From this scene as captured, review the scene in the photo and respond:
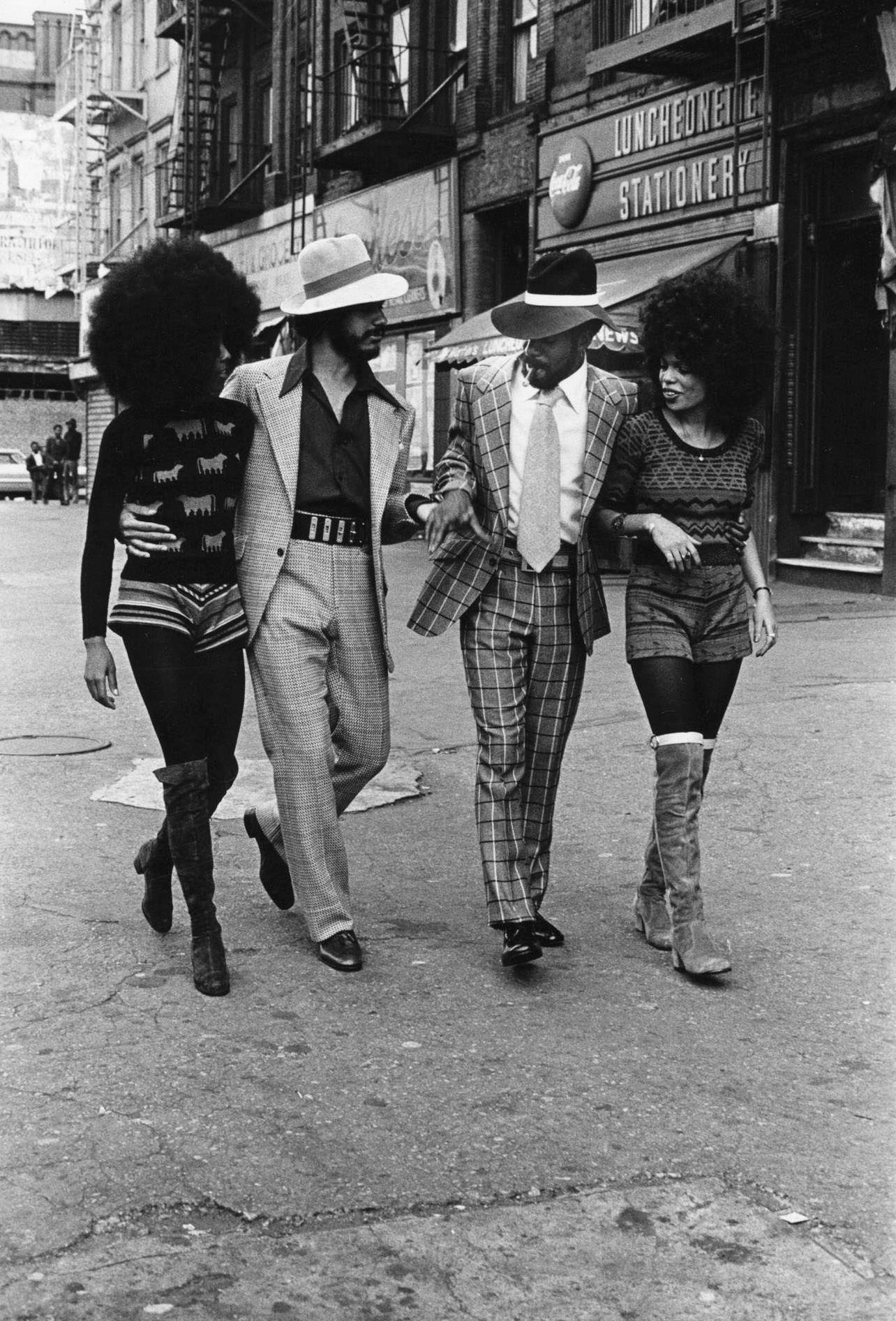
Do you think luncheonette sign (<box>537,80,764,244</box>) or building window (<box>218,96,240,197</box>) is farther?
building window (<box>218,96,240,197</box>)

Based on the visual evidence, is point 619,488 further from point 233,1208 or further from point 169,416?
point 233,1208

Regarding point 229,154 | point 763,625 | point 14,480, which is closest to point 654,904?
point 763,625

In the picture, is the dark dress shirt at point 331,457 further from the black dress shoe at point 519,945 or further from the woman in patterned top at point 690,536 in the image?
the black dress shoe at point 519,945

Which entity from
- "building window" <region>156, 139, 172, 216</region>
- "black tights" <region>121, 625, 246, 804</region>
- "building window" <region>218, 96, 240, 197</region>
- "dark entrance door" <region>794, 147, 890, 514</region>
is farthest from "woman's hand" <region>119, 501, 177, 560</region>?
"building window" <region>156, 139, 172, 216</region>

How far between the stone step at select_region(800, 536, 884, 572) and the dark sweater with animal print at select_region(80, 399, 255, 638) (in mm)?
10754

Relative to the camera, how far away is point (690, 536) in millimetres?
4695

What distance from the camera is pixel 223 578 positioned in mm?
4648

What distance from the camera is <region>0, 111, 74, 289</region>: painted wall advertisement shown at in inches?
2211

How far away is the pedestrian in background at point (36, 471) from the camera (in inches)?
1608

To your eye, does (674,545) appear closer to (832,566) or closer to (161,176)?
(832,566)

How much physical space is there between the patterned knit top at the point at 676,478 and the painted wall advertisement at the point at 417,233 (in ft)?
58.3

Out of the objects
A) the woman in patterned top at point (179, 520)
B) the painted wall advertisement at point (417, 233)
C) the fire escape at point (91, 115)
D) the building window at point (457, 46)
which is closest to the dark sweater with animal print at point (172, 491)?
the woman in patterned top at point (179, 520)

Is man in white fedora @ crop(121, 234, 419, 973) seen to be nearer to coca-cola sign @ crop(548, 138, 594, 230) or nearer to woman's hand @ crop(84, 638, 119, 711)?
woman's hand @ crop(84, 638, 119, 711)

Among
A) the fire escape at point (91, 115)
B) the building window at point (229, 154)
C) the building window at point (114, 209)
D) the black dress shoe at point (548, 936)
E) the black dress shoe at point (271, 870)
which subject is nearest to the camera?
the black dress shoe at point (548, 936)
